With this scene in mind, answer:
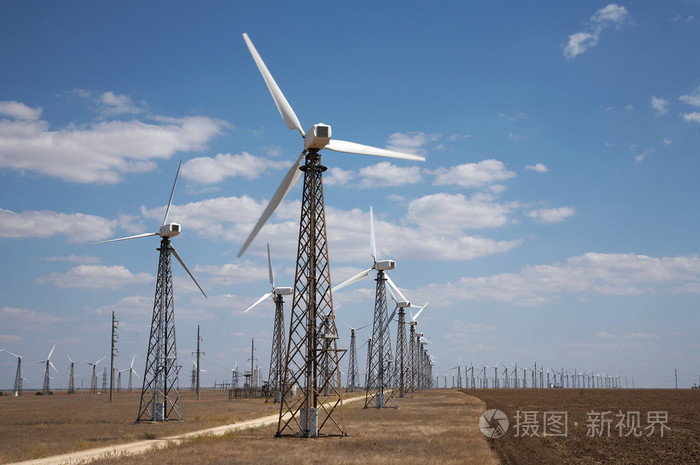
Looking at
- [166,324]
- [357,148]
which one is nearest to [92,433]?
[166,324]

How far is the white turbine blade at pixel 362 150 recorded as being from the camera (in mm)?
36594

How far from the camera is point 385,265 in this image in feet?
217

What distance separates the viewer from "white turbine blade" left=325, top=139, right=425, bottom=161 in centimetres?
3659

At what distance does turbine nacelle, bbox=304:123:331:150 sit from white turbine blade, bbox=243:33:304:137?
1557 millimetres

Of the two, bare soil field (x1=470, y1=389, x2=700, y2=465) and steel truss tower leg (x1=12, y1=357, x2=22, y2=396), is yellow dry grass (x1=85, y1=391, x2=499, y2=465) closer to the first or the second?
bare soil field (x1=470, y1=389, x2=700, y2=465)

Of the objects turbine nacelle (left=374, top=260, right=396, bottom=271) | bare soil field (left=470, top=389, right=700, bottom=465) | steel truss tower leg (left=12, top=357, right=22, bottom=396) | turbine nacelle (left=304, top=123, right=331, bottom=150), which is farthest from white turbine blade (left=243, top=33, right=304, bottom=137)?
steel truss tower leg (left=12, top=357, right=22, bottom=396)

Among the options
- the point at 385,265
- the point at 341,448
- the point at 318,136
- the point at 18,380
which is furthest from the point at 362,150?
the point at 18,380

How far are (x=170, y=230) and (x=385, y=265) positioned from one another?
956 inches

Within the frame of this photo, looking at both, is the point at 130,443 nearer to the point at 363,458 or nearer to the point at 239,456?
the point at 239,456

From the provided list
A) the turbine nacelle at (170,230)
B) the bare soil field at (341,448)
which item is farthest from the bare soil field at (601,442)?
the turbine nacelle at (170,230)

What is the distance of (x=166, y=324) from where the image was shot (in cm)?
4944

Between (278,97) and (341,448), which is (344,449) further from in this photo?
(278,97)

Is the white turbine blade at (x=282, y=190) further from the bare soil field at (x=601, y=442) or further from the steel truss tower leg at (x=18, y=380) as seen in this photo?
the steel truss tower leg at (x=18, y=380)

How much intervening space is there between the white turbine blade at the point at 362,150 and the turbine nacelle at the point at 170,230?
751 inches
